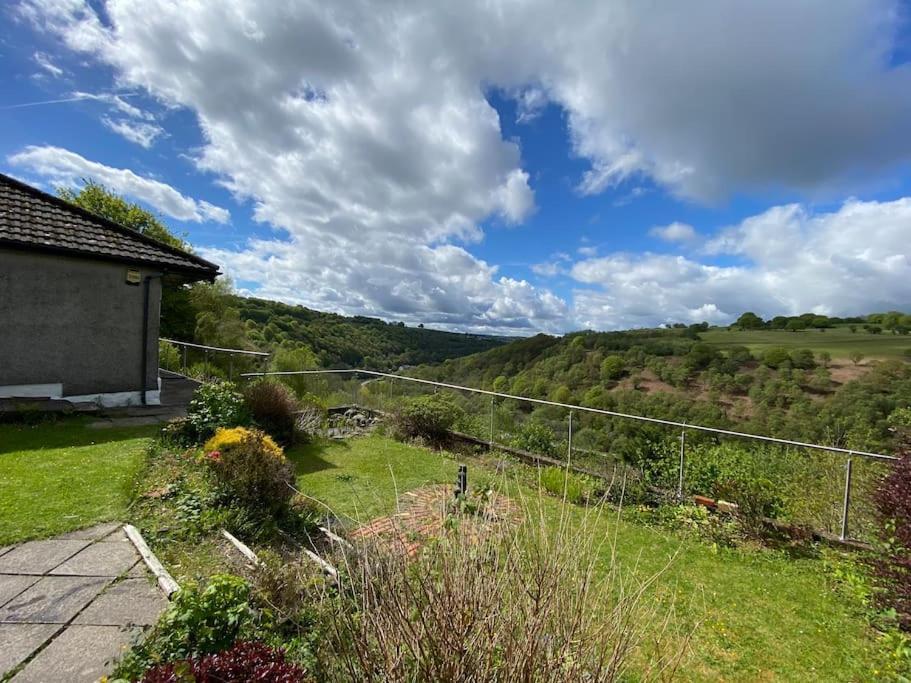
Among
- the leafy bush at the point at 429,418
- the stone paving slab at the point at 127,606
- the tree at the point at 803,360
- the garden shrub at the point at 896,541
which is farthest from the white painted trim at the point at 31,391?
the tree at the point at 803,360

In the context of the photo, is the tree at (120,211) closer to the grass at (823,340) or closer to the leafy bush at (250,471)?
the leafy bush at (250,471)

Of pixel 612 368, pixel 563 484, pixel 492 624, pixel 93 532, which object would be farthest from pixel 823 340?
pixel 93 532

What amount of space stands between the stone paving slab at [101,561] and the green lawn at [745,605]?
1592 mm

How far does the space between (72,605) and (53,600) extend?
0.47 feet

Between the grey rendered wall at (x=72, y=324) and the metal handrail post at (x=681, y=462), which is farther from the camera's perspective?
the grey rendered wall at (x=72, y=324)

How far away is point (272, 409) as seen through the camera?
24.3ft

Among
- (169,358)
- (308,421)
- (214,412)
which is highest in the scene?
(169,358)

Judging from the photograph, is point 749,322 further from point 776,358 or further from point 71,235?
point 71,235

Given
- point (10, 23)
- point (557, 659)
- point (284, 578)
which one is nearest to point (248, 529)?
point (284, 578)

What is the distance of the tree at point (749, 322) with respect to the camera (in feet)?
110

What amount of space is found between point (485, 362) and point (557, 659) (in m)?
26.5

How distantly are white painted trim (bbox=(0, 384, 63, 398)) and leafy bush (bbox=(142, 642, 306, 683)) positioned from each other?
Answer: 7.01 metres

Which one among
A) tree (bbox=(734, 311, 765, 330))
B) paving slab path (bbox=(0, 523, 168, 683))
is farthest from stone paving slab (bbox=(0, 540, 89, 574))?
tree (bbox=(734, 311, 765, 330))

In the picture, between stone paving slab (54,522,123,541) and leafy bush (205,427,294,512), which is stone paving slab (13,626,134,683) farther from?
leafy bush (205,427,294,512)
